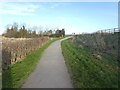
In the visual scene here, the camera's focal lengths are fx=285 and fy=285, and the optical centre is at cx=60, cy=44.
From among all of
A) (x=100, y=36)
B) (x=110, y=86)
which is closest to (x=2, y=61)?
(x=110, y=86)

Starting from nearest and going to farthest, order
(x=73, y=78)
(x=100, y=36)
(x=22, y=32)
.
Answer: (x=73, y=78) → (x=100, y=36) → (x=22, y=32)

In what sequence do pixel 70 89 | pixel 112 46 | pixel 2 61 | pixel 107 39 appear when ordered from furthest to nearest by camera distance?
pixel 107 39 → pixel 112 46 → pixel 2 61 → pixel 70 89

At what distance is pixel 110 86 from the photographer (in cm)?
1150

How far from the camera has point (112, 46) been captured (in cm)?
2948

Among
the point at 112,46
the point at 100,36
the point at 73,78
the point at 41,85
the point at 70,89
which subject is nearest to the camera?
the point at 70,89

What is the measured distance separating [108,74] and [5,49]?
8.27 metres

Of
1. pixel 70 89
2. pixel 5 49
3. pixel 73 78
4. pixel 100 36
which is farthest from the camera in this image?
pixel 100 36

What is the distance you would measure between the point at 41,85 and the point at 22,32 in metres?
63.8

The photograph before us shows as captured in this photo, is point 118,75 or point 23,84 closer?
point 23,84

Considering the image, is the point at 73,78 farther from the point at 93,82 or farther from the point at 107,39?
the point at 107,39

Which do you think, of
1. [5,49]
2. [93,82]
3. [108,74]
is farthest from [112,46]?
[93,82]

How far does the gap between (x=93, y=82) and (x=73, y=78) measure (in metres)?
1.63

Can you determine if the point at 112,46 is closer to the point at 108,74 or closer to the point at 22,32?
the point at 108,74

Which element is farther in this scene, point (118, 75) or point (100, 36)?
point (100, 36)
